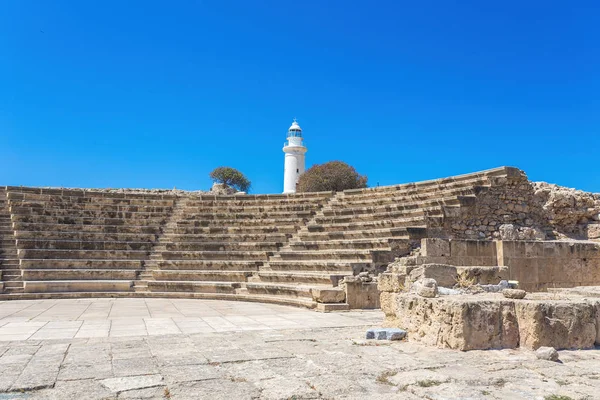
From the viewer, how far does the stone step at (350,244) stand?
10.3 metres

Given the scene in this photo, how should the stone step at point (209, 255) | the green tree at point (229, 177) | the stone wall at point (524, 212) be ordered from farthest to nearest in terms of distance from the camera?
the green tree at point (229, 177), the stone step at point (209, 255), the stone wall at point (524, 212)

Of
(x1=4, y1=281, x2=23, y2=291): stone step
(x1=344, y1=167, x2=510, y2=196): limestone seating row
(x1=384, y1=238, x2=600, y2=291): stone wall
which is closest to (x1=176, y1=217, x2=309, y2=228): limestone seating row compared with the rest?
(x1=344, y1=167, x2=510, y2=196): limestone seating row

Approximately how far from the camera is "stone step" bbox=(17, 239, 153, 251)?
12.7 m

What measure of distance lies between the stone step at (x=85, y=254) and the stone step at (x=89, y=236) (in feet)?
2.13

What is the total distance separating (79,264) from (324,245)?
6234mm

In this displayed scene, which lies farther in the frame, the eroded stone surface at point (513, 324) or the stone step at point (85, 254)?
the stone step at point (85, 254)

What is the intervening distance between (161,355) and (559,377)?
11.6ft

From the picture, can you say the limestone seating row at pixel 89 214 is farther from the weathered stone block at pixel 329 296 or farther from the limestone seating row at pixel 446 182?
the weathered stone block at pixel 329 296

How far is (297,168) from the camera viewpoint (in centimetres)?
5147

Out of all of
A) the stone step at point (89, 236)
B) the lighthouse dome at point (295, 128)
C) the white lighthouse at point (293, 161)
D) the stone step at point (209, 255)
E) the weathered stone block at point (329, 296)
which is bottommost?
the weathered stone block at point (329, 296)

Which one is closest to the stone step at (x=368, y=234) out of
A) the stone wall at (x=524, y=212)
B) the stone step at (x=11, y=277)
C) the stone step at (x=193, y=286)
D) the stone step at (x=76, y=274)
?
the stone wall at (x=524, y=212)

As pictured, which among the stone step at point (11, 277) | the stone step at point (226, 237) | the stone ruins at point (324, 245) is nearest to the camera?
the stone ruins at point (324, 245)

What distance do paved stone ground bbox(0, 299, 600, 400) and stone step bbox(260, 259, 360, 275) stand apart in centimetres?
305

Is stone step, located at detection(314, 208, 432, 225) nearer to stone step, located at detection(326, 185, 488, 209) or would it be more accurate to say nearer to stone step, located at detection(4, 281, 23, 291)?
stone step, located at detection(326, 185, 488, 209)
